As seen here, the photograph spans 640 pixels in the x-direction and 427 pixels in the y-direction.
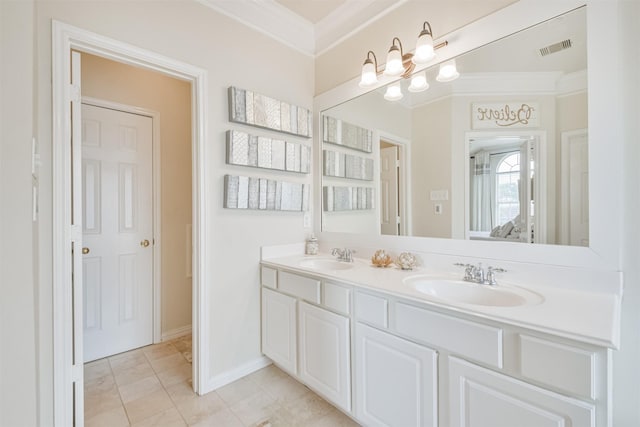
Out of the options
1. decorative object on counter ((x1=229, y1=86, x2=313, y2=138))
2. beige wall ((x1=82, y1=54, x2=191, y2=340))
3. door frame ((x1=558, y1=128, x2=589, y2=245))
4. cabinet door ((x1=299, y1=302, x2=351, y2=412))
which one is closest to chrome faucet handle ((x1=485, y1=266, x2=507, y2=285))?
door frame ((x1=558, y1=128, x2=589, y2=245))

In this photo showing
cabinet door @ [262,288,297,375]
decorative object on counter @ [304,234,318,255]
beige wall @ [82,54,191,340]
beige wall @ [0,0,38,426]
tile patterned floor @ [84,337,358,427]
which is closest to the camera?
beige wall @ [0,0,38,426]

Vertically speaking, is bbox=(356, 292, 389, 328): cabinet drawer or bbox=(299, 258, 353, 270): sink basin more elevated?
bbox=(299, 258, 353, 270): sink basin

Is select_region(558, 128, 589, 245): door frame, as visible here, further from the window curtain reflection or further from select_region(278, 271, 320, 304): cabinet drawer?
select_region(278, 271, 320, 304): cabinet drawer

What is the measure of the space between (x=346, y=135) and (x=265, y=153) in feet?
2.29

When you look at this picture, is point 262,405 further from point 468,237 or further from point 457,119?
point 457,119

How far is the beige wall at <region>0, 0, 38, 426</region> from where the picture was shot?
0.68m

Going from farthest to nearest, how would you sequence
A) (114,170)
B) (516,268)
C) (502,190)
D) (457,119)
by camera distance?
(114,170) < (457,119) < (502,190) < (516,268)

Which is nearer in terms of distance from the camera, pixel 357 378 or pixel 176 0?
pixel 357 378

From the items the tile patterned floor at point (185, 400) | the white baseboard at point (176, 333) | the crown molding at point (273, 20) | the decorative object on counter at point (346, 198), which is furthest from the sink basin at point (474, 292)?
the white baseboard at point (176, 333)

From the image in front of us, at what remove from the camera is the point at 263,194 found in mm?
2154

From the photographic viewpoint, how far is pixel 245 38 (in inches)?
84.4

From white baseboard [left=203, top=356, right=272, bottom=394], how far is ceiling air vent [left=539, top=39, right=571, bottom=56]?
8.59 ft

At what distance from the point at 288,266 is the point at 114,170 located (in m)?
A: 1.80

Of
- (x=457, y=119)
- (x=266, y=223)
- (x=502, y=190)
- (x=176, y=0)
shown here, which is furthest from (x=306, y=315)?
(x=176, y=0)
